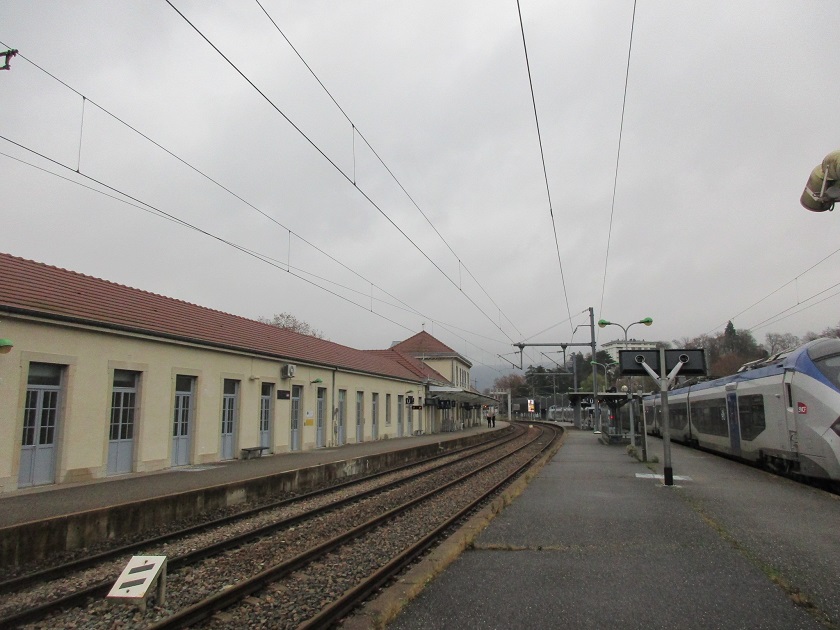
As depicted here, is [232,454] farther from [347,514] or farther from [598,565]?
[598,565]

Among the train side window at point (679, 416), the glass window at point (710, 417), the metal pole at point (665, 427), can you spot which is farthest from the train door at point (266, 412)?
the train side window at point (679, 416)

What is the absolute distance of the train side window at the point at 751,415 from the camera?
50.8 feet

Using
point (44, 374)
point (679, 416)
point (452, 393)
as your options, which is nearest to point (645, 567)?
point (44, 374)

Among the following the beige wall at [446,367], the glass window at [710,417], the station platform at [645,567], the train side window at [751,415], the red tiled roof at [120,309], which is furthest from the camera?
the beige wall at [446,367]

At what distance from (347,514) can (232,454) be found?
32.2 feet

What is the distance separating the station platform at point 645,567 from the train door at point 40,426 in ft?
32.8

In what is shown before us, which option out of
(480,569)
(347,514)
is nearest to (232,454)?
(347,514)

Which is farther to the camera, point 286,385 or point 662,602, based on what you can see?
point 286,385

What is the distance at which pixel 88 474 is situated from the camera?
14047 millimetres

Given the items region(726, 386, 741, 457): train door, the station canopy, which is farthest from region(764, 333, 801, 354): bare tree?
region(726, 386, 741, 457): train door

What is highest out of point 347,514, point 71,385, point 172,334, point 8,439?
point 172,334

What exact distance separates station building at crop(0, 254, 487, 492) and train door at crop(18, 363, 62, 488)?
25mm

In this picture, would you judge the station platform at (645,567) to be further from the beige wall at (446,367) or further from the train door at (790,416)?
the beige wall at (446,367)

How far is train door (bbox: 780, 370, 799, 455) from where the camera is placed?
12945 mm
